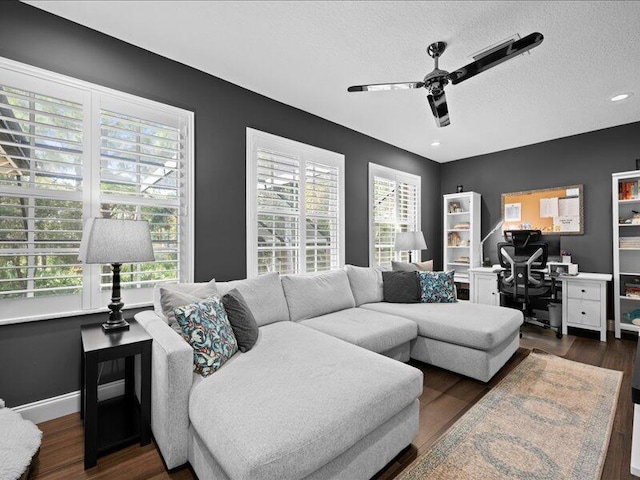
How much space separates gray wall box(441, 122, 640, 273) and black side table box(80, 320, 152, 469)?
17.9 feet

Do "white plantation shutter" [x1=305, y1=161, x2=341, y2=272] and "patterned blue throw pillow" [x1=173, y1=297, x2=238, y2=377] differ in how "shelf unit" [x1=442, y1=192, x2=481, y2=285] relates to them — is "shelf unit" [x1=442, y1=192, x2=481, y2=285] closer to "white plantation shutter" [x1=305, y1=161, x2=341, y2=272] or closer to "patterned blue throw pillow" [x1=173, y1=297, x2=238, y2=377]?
"white plantation shutter" [x1=305, y1=161, x2=341, y2=272]

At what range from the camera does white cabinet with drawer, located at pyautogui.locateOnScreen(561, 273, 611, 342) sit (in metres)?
3.86

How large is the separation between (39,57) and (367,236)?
12.4ft

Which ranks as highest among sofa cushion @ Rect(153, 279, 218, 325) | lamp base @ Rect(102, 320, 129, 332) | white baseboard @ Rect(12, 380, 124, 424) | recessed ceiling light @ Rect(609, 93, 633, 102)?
recessed ceiling light @ Rect(609, 93, 633, 102)

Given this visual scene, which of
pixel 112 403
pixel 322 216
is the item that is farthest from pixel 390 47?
pixel 112 403

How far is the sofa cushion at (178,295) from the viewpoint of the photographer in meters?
2.04

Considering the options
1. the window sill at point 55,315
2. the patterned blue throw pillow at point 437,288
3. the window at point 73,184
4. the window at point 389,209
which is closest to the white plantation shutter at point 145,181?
the window at point 73,184

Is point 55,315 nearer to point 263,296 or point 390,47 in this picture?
point 263,296

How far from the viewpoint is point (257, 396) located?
4.86 feet

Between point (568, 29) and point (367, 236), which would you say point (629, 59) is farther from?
point (367, 236)

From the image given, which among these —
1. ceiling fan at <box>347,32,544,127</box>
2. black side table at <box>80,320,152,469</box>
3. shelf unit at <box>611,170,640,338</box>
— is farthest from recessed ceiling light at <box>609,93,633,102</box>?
black side table at <box>80,320,152,469</box>

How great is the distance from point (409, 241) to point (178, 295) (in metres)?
3.11

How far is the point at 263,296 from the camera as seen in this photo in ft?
8.88

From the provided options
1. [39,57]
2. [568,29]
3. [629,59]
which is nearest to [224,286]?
[39,57]
